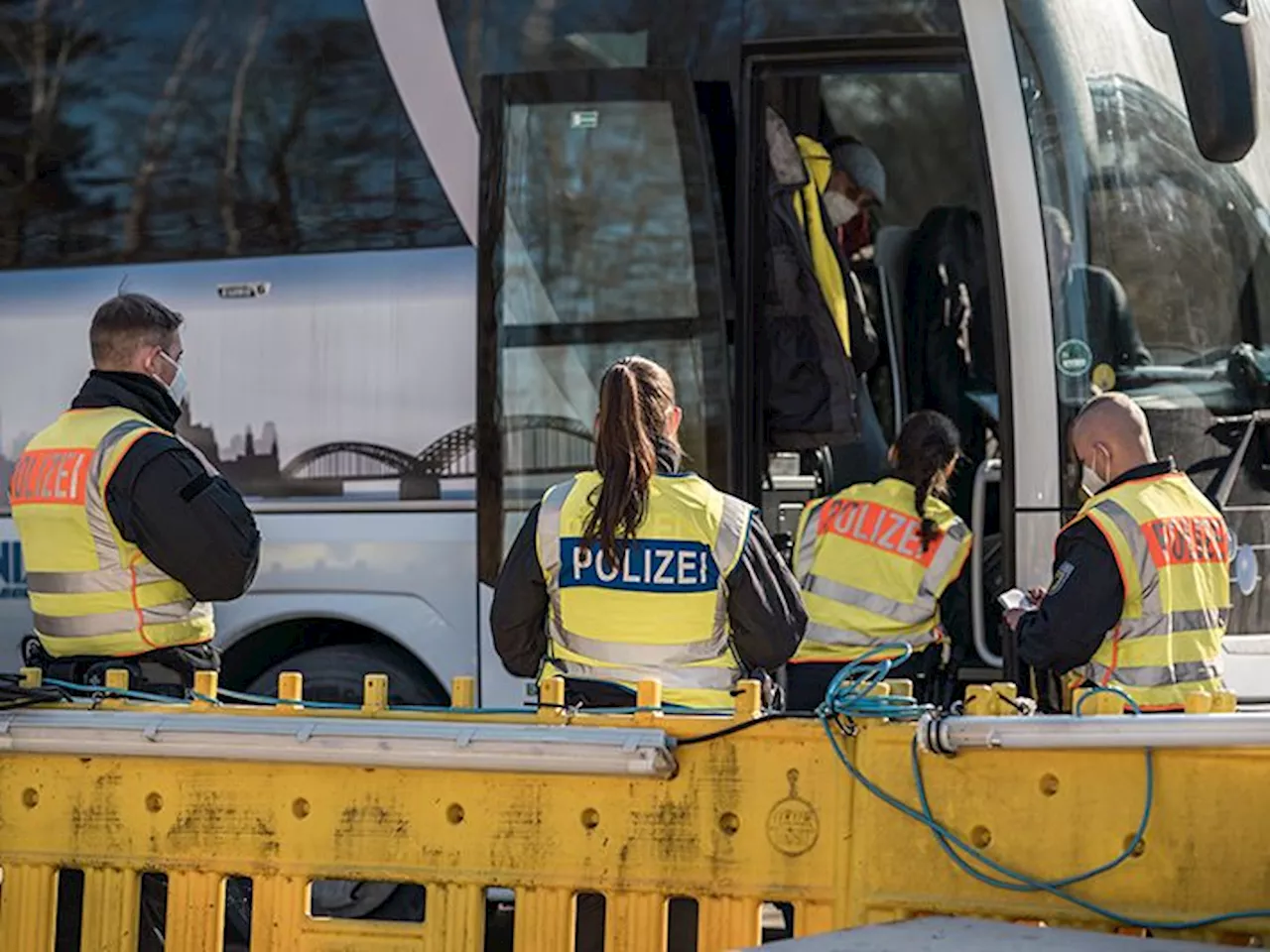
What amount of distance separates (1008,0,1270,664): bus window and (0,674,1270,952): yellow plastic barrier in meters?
2.64

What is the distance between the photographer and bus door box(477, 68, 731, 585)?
272 inches

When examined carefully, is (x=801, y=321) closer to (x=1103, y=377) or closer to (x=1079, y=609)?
(x=1103, y=377)

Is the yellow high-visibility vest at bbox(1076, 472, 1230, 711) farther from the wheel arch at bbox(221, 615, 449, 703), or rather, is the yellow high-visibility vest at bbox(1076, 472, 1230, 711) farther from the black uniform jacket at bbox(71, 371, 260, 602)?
the wheel arch at bbox(221, 615, 449, 703)

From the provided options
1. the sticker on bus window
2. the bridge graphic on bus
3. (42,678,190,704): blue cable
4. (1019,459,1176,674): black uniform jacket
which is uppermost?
the sticker on bus window

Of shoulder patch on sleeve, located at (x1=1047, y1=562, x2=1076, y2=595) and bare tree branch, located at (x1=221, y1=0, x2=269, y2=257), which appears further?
bare tree branch, located at (x1=221, y1=0, x2=269, y2=257)

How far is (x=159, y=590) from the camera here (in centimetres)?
533

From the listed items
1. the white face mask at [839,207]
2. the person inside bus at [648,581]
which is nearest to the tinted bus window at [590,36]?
the white face mask at [839,207]

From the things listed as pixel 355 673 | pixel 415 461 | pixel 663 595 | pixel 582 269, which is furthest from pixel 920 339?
pixel 663 595

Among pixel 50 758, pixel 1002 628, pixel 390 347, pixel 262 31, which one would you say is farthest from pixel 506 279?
pixel 50 758

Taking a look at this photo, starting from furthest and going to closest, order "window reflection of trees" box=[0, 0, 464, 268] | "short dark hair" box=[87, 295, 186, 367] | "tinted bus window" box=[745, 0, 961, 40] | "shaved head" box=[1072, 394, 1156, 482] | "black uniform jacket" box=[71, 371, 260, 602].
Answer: "window reflection of trees" box=[0, 0, 464, 268]
"tinted bus window" box=[745, 0, 961, 40]
"shaved head" box=[1072, 394, 1156, 482]
"short dark hair" box=[87, 295, 186, 367]
"black uniform jacket" box=[71, 371, 260, 602]

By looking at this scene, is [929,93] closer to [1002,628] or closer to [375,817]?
[1002,628]

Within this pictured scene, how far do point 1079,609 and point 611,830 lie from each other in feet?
5.52

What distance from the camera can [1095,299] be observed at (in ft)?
21.9

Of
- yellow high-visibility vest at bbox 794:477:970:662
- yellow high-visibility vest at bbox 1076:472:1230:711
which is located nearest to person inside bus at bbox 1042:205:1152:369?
yellow high-visibility vest at bbox 794:477:970:662
